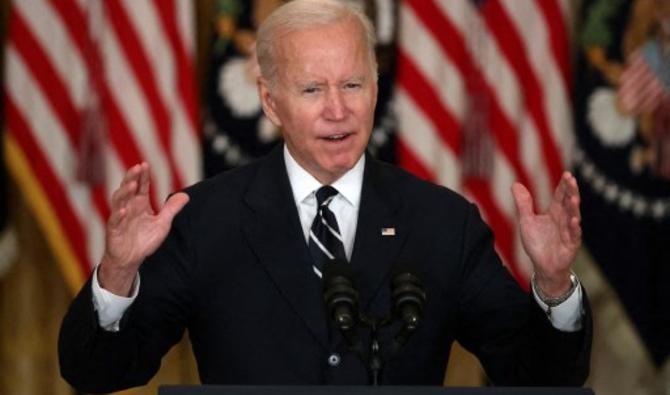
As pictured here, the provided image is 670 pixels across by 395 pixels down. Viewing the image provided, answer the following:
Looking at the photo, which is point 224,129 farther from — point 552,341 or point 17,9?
point 552,341

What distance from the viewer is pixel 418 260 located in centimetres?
306

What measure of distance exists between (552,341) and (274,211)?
65 centimetres

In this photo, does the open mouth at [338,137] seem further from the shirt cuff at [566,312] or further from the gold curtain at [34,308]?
the gold curtain at [34,308]

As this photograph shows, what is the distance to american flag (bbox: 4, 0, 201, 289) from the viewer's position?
16.3 feet

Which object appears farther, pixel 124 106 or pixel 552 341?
pixel 124 106

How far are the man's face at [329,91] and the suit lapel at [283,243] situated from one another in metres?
0.13

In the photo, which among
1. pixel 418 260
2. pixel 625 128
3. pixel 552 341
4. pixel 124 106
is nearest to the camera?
pixel 552 341

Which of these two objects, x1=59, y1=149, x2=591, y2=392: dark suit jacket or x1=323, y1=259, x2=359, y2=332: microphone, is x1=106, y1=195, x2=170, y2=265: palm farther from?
x1=323, y1=259, x2=359, y2=332: microphone

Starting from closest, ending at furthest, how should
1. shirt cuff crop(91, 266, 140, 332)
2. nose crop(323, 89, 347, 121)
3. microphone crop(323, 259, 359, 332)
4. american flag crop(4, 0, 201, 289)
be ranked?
microphone crop(323, 259, 359, 332), shirt cuff crop(91, 266, 140, 332), nose crop(323, 89, 347, 121), american flag crop(4, 0, 201, 289)

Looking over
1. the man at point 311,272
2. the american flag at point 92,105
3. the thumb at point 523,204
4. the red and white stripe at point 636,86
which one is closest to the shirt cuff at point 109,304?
the man at point 311,272

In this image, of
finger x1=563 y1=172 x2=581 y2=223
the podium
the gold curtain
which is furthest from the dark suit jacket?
the gold curtain

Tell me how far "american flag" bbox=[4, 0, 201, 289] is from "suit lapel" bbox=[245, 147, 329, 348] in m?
1.83

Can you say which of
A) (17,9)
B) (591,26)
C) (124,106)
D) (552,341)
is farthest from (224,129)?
(552,341)

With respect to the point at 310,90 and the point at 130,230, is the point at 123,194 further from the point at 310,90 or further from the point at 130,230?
the point at 310,90
